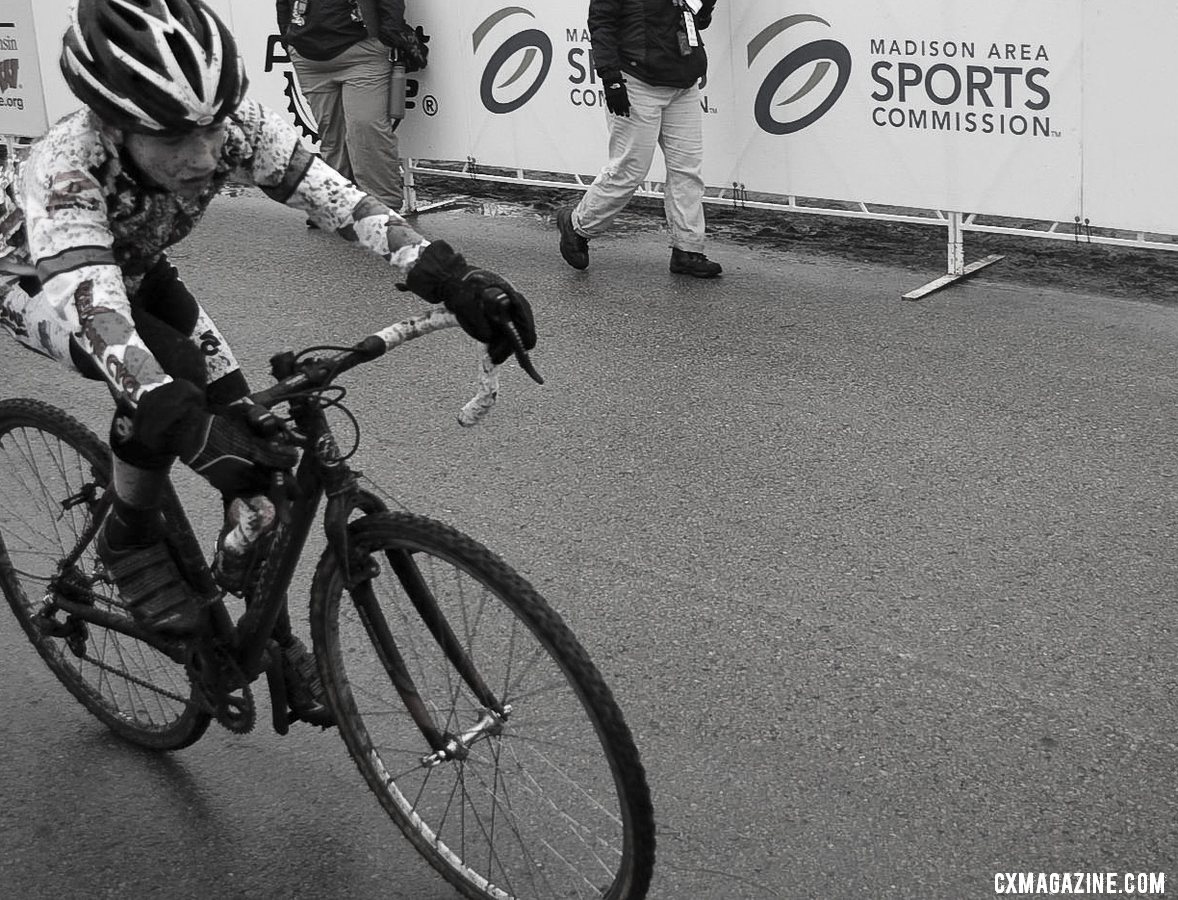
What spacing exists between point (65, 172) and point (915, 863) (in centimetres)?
244

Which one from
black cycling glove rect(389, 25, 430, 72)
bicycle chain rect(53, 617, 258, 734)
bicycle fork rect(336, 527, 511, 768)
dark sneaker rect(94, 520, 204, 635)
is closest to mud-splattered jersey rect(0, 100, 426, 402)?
dark sneaker rect(94, 520, 204, 635)

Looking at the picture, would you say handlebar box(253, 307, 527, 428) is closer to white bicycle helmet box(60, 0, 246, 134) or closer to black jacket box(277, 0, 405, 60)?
white bicycle helmet box(60, 0, 246, 134)

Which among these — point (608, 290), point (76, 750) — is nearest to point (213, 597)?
point (76, 750)

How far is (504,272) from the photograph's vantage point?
900cm

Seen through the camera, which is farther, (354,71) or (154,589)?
(354,71)

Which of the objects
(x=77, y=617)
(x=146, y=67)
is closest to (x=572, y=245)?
(x=77, y=617)

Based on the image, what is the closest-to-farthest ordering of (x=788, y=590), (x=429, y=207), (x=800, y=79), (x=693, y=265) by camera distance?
(x=788, y=590) → (x=693, y=265) → (x=800, y=79) → (x=429, y=207)

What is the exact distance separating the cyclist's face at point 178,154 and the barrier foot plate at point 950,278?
5379 mm

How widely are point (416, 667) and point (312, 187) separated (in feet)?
3.71

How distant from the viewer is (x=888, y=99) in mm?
8500

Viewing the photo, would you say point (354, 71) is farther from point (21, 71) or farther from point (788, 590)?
point (788, 590)

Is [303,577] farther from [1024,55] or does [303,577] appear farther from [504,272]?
[1024,55]

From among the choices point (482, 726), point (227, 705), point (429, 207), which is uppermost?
point (482, 726)

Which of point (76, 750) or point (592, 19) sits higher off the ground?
point (592, 19)
